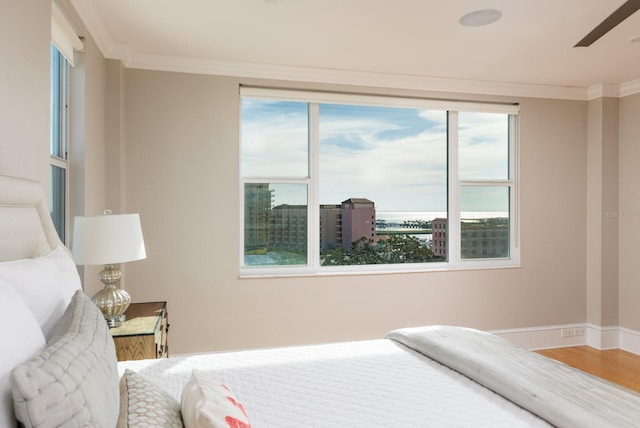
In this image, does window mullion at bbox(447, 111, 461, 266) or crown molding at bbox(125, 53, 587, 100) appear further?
window mullion at bbox(447, 111, 461, 266)

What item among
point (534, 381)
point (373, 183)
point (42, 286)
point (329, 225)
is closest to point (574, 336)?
point (373, 183)

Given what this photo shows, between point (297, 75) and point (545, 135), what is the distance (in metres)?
2.55

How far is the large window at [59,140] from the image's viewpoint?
2389 millimetres

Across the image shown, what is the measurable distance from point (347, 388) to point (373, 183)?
258 centimetres

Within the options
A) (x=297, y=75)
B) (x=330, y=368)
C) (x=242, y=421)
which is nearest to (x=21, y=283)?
(x=242, y=421)

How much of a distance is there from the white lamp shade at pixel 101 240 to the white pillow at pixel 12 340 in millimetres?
1190

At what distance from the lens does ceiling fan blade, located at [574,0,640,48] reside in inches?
98.3

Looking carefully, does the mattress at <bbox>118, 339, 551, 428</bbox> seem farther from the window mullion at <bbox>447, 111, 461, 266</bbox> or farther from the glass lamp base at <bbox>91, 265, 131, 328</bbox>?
the window mullion at <bbox>447, 111, 461, 266</bbox>

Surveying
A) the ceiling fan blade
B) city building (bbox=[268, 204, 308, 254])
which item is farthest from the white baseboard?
the ceiling fan blade

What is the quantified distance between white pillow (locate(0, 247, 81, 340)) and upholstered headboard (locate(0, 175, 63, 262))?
0.41 ft

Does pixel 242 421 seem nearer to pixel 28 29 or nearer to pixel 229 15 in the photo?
pixel 28 29

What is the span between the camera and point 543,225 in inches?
165

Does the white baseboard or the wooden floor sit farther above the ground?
the white baseboard

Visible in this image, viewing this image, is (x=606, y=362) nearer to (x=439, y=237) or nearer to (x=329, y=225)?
(x=439, y=237)
